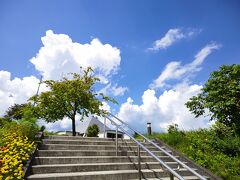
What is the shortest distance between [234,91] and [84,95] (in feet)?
26.4

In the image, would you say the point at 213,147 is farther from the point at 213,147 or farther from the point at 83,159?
the point at 83,159

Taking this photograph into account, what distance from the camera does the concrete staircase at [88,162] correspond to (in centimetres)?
517

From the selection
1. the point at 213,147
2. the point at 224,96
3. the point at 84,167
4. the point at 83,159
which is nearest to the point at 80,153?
the point at 83,159

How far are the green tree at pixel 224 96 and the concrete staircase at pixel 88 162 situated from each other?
4.79 metres

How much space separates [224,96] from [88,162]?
25.4ft

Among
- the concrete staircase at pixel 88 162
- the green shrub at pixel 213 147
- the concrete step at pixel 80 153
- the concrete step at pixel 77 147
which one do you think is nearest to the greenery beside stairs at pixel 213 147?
the green shrub at pixel 213 147

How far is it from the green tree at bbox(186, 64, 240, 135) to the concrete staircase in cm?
479

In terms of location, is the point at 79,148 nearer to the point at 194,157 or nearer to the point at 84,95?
the point at 194,157

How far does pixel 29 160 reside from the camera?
5.20m

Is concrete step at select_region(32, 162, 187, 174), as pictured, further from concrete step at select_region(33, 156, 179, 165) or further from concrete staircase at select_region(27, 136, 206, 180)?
concrete step at select_region(33, 156, 179, 165)

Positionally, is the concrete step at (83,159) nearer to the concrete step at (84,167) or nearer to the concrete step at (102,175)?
the concrete step at (84,167)

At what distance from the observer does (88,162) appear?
6.10m

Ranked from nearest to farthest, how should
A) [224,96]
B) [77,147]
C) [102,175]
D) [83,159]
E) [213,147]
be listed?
1. [102,175]
2. [83,159]
3. [77,147]
4. [213,147]
5. [224,96]

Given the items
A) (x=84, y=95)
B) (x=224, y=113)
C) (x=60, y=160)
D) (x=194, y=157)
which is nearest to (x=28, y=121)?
(x=60, y=160)
